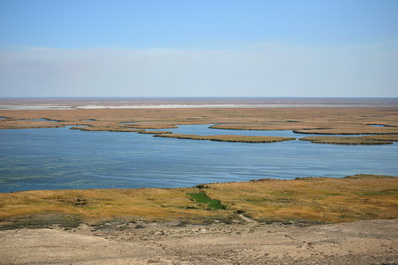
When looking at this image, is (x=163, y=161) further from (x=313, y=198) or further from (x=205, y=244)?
(x=205, y=244)

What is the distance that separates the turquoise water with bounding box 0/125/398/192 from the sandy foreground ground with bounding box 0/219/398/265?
18.8 metres

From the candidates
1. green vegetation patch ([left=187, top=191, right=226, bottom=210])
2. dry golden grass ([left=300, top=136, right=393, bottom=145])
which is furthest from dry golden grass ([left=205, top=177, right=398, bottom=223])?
dry golden grass ([left=300, top=136, right=393, bottom=145])

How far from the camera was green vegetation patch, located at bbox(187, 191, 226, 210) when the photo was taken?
3644 centimetres

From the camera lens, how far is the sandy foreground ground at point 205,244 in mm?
23078

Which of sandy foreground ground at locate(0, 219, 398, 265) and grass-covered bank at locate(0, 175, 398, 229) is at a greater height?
sandy foreground ground at locate(0, 219, 398, 265)

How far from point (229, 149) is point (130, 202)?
133ft

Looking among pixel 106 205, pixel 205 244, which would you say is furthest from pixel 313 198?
pixel 205 244

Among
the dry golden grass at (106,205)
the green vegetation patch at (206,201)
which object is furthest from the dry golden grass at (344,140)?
the green vegetation patch at (206,201)

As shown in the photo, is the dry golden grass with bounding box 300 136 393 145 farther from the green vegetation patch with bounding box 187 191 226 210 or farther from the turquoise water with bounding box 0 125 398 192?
the green vegetation patch with bounding box 187 191 226 210

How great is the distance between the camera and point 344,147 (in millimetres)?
78812

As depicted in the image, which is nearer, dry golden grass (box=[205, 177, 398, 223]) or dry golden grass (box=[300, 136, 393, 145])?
dry golden grass (box=[205, 177, 398, 223])

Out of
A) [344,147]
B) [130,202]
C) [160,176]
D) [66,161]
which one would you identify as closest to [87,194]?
[130,202]

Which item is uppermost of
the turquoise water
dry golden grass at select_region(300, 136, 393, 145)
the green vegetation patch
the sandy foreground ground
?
the sandy foreground ground

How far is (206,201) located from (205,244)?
12.8 meters
